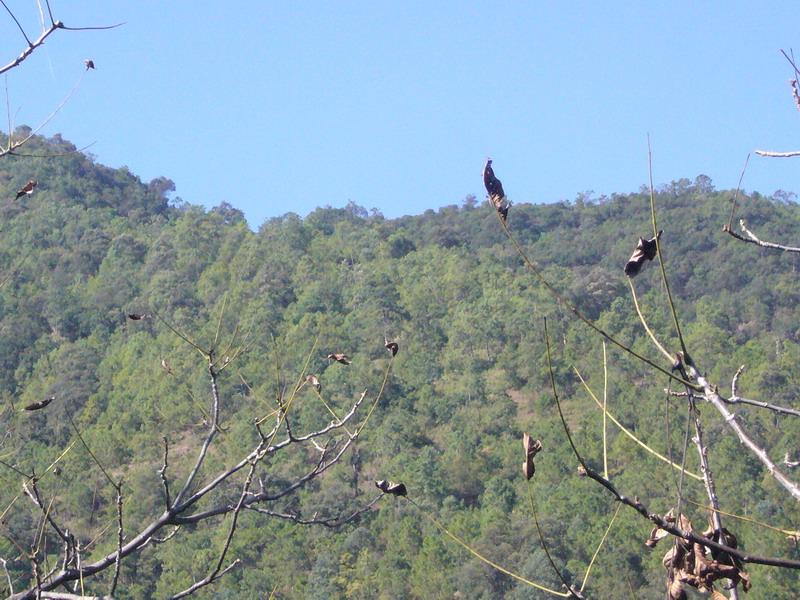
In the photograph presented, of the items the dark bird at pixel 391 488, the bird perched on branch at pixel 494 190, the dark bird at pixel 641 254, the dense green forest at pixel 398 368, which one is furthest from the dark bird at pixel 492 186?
the dense green forest at pixel 398 368

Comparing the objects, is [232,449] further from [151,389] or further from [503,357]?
[503,357]

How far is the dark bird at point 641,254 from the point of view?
1.17 m

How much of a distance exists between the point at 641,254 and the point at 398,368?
3278 cm

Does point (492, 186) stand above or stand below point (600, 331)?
above

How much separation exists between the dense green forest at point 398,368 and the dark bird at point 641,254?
494 inches

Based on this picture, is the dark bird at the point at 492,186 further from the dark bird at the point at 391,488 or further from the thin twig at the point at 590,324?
the dark bird at the point at 391,488

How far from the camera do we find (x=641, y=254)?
46.7 inches

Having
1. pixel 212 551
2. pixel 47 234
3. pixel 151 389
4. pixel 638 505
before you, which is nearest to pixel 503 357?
pixel 151 389

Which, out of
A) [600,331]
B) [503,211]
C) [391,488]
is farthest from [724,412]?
[391,488]

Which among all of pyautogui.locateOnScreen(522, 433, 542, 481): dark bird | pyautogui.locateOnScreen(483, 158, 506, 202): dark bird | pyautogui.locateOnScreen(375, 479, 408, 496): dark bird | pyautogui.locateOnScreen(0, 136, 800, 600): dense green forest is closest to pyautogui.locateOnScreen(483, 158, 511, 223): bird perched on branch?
pyautogui.locateOnScreen(483, 158, 506, 202): dark bird

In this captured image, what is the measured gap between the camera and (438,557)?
2405cm

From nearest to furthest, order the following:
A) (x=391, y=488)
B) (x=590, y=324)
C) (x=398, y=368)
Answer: (x=590, y=324), (x=391, y=488), (x=398, y=368)

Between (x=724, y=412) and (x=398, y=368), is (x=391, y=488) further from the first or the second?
(x=398, y=368)

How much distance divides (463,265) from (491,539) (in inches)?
666
